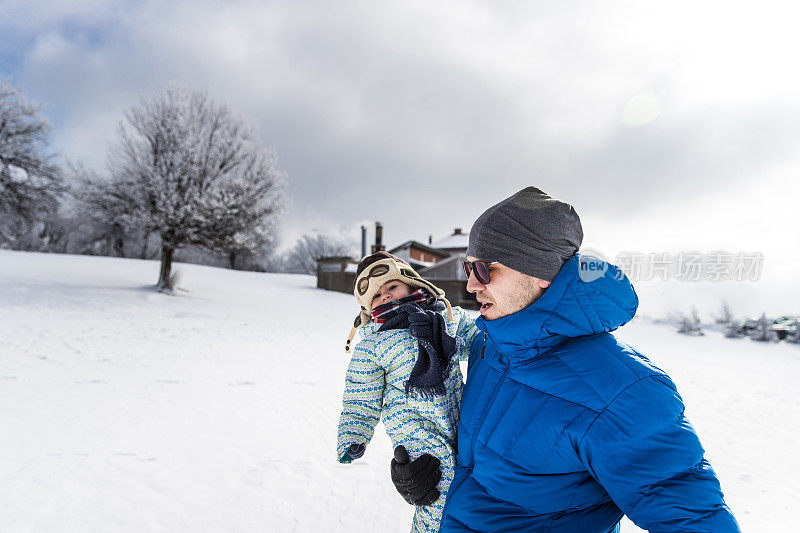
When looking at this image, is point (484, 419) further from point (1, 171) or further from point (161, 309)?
point (1, 171)

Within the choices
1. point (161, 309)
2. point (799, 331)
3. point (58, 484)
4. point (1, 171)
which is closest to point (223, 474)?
point (58, 484)

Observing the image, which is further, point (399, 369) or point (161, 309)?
point (161, 309)

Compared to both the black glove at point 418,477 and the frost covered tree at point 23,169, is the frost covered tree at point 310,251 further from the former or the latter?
the black glove at point 418,477

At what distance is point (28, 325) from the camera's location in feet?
27.6

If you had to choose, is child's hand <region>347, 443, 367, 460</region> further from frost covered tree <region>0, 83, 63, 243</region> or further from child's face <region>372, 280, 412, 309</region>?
frost covered tree <region>0, 83, 63, 243</region>

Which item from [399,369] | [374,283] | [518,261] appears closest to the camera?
[518,261]

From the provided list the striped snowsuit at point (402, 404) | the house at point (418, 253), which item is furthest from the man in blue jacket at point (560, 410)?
the house at point (418, 253)

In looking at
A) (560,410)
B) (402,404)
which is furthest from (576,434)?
(402,404)

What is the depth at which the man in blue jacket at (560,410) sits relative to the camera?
3.03ft

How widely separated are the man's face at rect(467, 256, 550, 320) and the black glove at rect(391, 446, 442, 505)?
0.61 meters

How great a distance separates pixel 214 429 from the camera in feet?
14.2

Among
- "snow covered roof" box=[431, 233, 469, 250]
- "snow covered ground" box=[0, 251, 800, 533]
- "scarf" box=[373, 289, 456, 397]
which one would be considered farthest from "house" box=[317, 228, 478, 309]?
"scarf" box=[373, 289, 456, 397]

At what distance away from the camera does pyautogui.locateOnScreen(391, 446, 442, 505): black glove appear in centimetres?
151

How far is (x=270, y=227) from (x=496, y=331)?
747 inches
